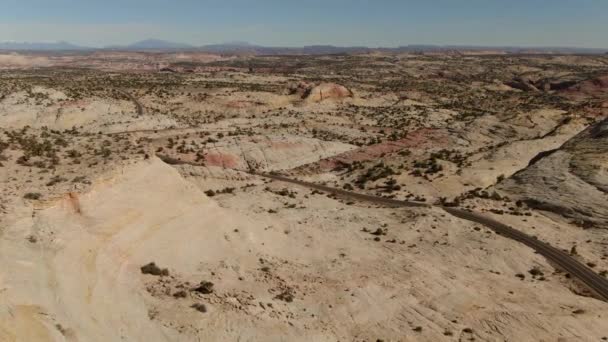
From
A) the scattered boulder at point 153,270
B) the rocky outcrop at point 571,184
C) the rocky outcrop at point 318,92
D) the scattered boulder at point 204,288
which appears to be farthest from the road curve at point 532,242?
the rocky outcrop at point 318,92

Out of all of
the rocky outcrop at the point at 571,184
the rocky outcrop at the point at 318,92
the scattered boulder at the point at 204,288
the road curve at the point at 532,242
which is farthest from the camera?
the rocky outcrop at the point at 318,92

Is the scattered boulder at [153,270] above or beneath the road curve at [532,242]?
above

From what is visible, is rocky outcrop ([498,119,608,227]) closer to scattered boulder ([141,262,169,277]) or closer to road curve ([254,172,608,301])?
road curve ([254,172,608,301])

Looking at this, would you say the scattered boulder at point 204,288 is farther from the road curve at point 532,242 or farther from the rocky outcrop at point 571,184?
the rocky outcrop at point 571,184

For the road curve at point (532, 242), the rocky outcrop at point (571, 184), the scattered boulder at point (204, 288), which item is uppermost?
the scattered boulder at point (204, 288)

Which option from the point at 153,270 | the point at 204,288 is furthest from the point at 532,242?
the point at 153,270

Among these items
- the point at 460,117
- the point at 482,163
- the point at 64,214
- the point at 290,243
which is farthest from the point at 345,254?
the point at 460,117

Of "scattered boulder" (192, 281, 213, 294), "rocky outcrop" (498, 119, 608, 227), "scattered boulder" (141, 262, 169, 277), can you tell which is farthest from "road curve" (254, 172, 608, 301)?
"scattered boulder" (141, 262, 169, 277)

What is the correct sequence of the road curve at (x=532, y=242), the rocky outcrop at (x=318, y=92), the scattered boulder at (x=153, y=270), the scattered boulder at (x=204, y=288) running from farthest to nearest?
the rocky outcrop at (x=318, y=92), the road curve at (x=532, y=242), the scattered boulder at (x=153, y=270), the scattered boulder at (x=204, y=288)

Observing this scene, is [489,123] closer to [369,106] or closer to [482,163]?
[482,163]
